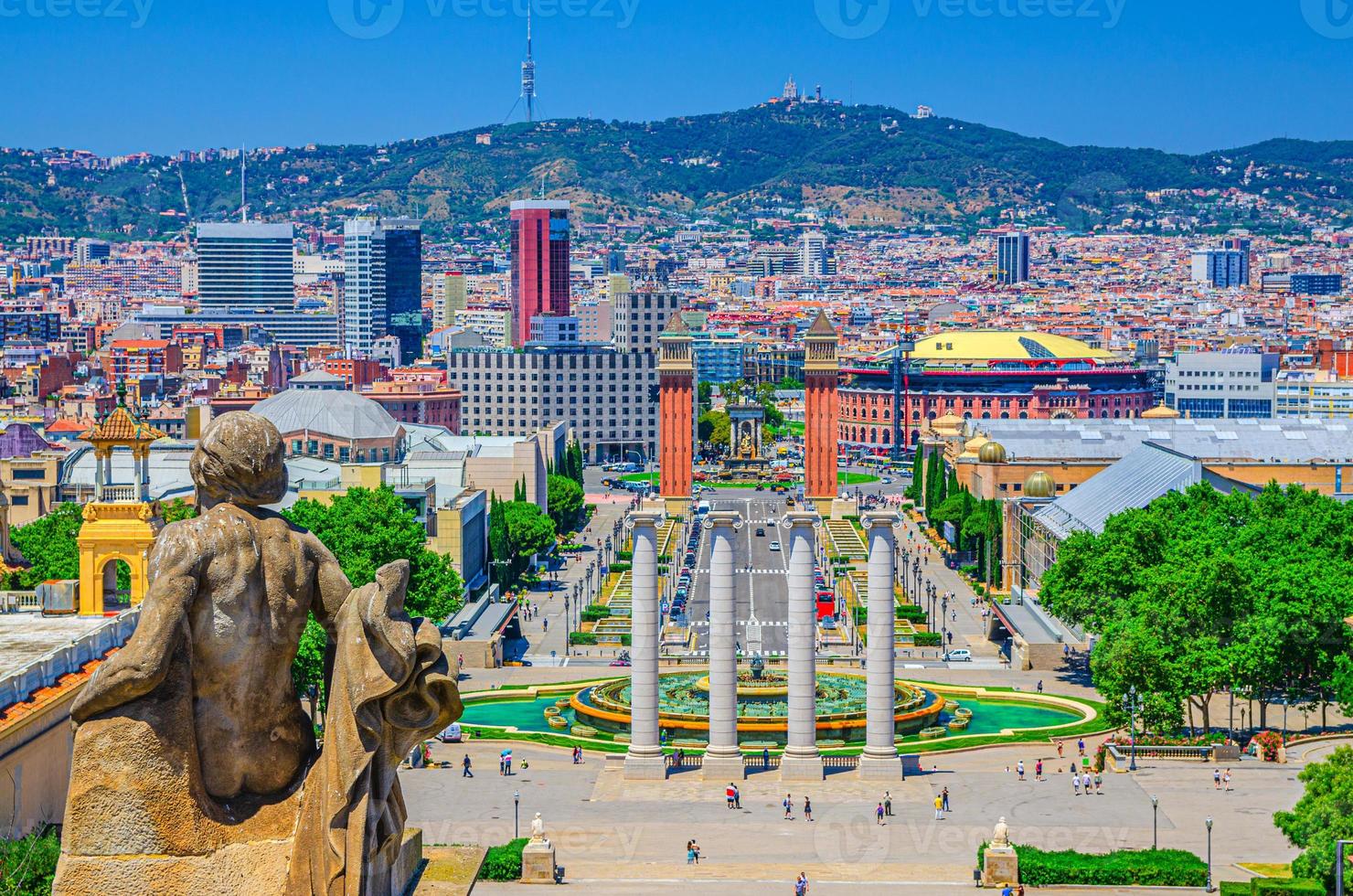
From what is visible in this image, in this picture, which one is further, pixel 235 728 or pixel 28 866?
pixel 28 866

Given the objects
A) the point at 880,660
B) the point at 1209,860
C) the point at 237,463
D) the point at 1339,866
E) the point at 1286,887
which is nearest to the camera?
the point at 237,463

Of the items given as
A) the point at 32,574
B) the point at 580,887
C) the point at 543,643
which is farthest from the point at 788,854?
the point at 543,643

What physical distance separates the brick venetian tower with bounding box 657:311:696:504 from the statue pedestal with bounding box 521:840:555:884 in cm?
9566

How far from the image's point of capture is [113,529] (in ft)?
148

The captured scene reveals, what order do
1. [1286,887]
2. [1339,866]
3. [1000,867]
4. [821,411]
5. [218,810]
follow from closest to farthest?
1. [218,810]
2. [1339,866]
3. [1286,887]
4. [1000,867]
5. [821,411]

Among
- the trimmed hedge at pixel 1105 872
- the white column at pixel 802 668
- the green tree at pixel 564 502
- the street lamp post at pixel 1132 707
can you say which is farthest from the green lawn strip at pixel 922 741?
the green tree at pixel 564 502

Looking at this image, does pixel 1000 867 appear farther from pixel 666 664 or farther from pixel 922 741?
pixel 666 664

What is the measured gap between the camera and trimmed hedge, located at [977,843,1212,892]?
3759cm

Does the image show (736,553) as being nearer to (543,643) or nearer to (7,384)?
(543,643)

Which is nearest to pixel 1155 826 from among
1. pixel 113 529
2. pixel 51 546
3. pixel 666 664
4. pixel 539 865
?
pixel 539 865

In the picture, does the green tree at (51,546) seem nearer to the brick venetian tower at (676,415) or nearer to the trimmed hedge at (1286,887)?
the trimmed hedge at (1286,887)

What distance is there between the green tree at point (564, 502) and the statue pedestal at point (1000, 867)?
239 feet

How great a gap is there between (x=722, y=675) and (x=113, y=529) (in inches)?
546

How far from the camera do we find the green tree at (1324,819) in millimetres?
32844
